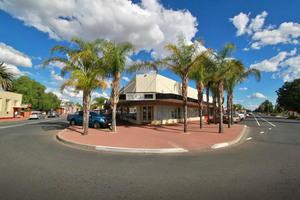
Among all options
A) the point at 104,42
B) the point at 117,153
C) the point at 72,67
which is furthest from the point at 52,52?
the point at 117,153

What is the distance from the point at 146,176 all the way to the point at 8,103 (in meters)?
41.5

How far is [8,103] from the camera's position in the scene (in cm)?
3161

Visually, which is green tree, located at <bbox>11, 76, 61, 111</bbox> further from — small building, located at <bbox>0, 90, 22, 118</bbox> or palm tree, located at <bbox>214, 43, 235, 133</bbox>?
palm tree, located at <bbox>214, 43, 235, 133</bbox>

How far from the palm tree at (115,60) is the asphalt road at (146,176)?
6284 mm

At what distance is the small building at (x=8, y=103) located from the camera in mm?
29484

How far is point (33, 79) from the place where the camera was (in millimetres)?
49469

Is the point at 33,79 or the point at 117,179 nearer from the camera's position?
the point at 117,179

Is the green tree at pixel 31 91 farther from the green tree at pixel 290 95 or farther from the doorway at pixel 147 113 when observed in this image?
the green tree at pixel 290 95

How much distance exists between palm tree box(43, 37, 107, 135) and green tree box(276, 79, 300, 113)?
52.2 m

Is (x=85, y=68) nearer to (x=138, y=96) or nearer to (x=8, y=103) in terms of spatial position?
(x=138, y=96)

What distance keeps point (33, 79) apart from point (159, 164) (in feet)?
199

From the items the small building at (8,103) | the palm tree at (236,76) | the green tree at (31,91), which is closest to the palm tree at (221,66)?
the palm tree at (236,76)

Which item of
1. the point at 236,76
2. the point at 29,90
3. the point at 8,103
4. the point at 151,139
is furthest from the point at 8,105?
the point at 236,76

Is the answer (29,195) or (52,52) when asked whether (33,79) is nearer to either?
(52,52)
